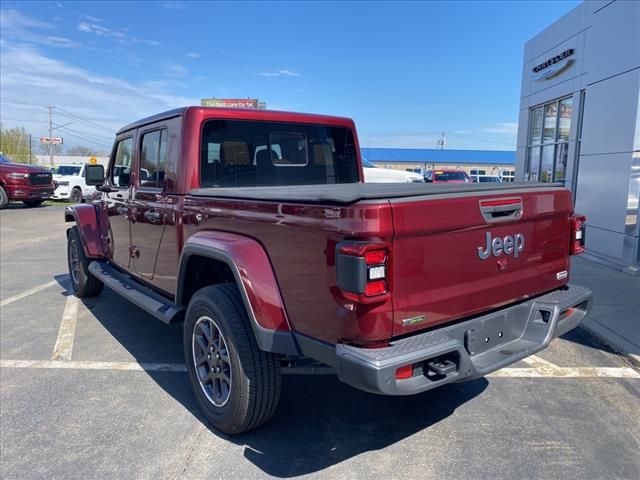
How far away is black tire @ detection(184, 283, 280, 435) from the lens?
2.86m

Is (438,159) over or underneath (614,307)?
over

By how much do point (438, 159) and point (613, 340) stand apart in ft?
222

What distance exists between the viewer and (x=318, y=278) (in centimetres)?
241

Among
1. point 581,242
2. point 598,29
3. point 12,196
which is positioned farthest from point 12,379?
point 12,196

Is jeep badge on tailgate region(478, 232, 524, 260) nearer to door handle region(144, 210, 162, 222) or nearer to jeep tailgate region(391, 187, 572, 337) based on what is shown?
jeep tailgate region(391, 187, 572, 337)

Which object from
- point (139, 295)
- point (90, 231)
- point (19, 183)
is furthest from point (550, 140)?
point (19, 183)

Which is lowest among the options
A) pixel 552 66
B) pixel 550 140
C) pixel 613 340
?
pixel 613 340

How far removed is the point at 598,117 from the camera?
29.8 feet

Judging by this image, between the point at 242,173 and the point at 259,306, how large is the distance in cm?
163

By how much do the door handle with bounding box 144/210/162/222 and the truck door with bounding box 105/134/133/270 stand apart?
0.57 metres

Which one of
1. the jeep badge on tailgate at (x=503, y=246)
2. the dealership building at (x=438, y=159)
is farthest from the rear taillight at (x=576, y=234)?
the dealership building at (x=438, y=159)

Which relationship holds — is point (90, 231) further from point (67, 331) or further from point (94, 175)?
point (67, 331)

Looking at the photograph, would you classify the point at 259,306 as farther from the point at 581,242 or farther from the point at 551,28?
the point at 551,28

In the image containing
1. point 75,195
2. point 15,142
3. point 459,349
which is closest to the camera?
point 459,349
